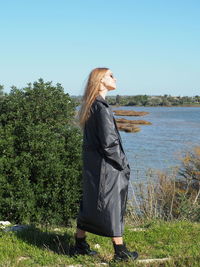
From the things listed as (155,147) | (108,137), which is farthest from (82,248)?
(155,147)

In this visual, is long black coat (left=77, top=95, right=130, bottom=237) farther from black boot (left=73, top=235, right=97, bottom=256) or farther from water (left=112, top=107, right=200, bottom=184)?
water (left=112, top=107, right=200, bottom=184)

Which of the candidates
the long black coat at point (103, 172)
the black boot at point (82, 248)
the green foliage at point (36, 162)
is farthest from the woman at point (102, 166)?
the green foliage at point (36, 162)

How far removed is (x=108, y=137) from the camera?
4438 millimetres

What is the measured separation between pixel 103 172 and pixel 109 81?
0.94 meters

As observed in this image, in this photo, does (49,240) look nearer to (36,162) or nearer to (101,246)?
(101,246)

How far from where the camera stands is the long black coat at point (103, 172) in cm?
448

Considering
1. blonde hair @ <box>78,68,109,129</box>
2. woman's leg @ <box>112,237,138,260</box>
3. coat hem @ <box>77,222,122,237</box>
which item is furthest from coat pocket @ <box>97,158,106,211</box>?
blonde hair @ <box>78,68,109,129</box>

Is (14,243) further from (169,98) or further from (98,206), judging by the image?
(169,98)

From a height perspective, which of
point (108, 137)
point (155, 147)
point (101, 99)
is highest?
point (101, 99)

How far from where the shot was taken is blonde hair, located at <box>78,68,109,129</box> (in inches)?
182

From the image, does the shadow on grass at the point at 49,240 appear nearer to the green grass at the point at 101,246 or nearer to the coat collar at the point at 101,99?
the green grass at the point at 101,246

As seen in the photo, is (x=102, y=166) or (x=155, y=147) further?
(x=155, y=147)

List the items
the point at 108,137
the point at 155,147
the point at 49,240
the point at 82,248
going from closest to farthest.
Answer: the point at 108,137, the point at 82,248, the point at 49,240, the point at 155,147

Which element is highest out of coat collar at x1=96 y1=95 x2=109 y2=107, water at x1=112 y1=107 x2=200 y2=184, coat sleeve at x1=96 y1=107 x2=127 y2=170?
coat collar at x1=96 y1=95 x2=109 y2=107
